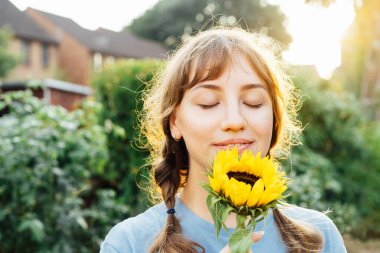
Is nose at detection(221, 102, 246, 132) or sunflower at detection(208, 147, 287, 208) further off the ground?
nose at detection(221, 102, 246, 132)

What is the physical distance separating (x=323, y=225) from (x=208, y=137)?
0.57 m

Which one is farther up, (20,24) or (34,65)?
(20,24)

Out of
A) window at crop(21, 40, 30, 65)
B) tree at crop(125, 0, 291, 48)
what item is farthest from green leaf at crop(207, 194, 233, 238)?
tree at crop(125, 0, 291, 48)

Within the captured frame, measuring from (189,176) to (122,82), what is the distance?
4305mm

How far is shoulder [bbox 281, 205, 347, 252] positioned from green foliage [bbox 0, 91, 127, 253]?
231cm

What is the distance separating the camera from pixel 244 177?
1360mm

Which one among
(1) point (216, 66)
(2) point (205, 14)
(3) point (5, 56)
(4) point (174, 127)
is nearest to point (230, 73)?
(1) point (216, 66)

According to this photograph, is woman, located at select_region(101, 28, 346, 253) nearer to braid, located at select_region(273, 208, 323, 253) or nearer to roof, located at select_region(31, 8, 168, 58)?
braid, located at select_region(273, 208, 323, 253)

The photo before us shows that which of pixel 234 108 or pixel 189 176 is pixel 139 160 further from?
pixel 234 108

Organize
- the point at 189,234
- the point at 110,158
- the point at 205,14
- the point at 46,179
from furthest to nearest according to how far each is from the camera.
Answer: the point at 205,14
the point at 110,158
the point at 46,179
the point at 189,234

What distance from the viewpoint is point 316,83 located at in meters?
7.66

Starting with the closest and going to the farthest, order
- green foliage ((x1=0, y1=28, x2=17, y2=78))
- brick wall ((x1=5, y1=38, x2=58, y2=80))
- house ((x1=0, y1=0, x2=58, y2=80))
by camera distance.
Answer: green foliage ((x1=0, y1=28, x2=17, y2=78))
house ((x1=0, y1=0, x2=58, y2=80))
brick wall ((x1=5, y1=38, x2=58, y2=80))

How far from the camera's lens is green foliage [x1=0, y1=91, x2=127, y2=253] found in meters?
3.99

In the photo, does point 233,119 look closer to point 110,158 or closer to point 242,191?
point 242,191
